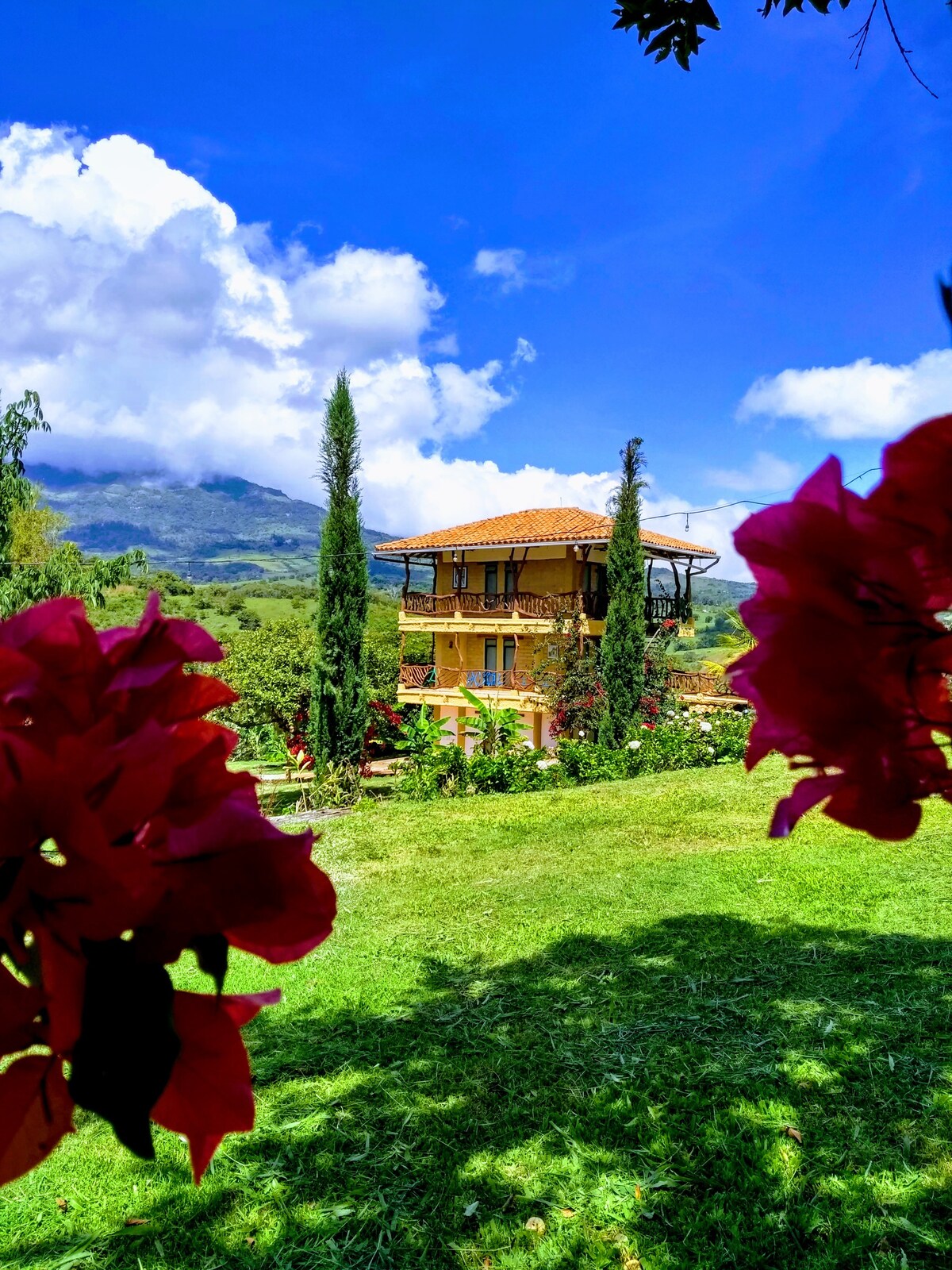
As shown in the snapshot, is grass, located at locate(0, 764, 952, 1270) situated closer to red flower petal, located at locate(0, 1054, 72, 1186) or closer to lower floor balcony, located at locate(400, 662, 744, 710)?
red flower petal, located at locate(0, 1054, 72, 1186)

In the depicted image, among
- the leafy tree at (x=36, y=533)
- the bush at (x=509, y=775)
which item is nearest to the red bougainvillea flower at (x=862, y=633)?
the bush at (x=509, y=775)

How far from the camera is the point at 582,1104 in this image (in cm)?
321

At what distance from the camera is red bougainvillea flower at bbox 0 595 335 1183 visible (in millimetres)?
332

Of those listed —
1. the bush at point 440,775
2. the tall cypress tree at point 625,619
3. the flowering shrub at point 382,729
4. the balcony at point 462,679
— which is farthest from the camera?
the balcony at point 462,679

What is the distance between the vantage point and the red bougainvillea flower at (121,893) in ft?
1.09

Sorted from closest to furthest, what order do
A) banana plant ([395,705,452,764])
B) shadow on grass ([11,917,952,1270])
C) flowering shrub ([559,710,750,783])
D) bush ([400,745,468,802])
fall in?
shadow on grass ([11,917,952,1270])
bush ([400,745,468,802])
banana plant ([395,705,452,764])
flowering shrub ([559,710,750,783])

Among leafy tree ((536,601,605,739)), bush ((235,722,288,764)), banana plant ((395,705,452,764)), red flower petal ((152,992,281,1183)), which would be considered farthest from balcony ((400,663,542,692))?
red flower petal ((152,992,281,1183))

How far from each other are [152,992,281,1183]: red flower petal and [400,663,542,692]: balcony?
742 inches

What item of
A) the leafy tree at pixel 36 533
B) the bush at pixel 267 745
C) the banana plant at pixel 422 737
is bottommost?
the bush at pixel 267 745

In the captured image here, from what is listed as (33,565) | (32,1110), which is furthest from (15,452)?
(32,1110)

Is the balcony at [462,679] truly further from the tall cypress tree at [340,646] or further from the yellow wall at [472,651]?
the tall cypress tree at [340,646]

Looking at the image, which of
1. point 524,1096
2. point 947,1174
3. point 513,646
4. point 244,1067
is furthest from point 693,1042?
point 513,646

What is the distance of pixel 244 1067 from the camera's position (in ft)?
1.29

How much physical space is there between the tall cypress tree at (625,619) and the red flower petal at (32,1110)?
13999 millimetres
